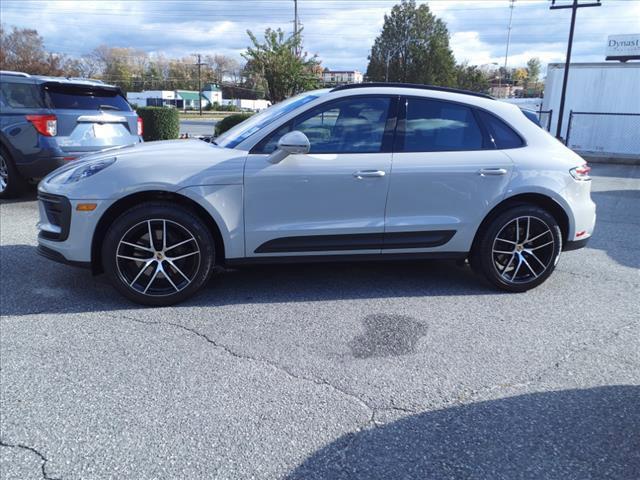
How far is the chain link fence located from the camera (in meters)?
17.0

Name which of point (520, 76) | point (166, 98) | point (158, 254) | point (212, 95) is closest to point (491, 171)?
point (158, 254)

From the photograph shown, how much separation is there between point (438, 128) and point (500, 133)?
0.57 m

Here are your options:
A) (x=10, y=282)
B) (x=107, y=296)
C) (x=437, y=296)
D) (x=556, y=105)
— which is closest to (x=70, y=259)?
(x=107, y=296)

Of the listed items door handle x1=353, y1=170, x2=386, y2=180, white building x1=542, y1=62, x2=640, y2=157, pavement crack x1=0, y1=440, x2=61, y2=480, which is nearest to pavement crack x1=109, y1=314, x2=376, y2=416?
pavement crack x1=0, y1=440, x2=61, y2=480

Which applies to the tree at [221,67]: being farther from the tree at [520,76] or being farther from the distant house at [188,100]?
the tree at [520,76]

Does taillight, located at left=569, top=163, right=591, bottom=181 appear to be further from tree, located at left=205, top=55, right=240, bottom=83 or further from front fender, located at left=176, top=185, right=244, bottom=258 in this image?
tree, located at left=205, top=55, right=240, bottom=83

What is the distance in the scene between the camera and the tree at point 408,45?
60256 millimetres

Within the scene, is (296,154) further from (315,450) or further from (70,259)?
(315,450)

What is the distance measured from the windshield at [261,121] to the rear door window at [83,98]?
404 cm

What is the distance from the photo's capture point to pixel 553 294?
4.49m

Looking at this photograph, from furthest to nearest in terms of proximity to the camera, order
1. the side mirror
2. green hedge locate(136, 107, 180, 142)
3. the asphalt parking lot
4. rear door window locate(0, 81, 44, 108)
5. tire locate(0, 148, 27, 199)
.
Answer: green hedge locate(136, 107, 180, 142) → tire locate(0, 148, 27, 199) → rear door window locate(0, 81, 44, 108) → the side mirror → the asphalt parking lot

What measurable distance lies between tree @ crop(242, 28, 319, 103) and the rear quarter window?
45.8 ft

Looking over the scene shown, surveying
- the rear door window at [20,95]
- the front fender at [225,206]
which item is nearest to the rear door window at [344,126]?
the front fender at [225,206]

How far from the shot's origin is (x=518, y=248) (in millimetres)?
4426
